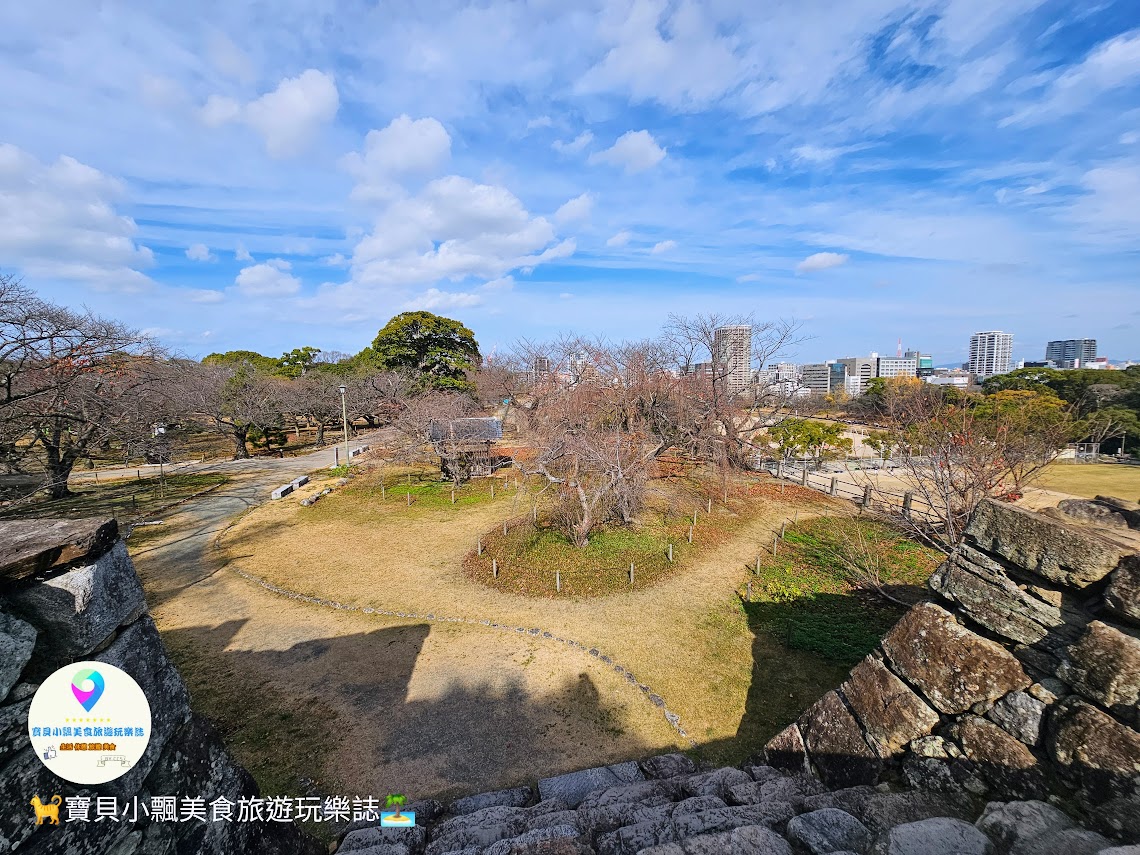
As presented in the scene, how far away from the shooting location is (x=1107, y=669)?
9.34 ft

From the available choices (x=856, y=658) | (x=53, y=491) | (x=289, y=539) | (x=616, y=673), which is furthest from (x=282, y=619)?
(x=53, y=491)

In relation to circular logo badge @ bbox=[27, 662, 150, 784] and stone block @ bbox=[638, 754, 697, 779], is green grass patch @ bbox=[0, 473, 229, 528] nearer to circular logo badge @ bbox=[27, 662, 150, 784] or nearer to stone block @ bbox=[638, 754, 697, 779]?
circular logo badge @ bbox=[27, 662, 150, 784]

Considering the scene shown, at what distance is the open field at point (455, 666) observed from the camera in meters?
5.82

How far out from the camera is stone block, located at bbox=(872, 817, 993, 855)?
2.34 m

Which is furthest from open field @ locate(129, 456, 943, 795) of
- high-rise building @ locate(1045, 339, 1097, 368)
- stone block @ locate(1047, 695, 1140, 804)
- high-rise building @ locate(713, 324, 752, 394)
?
high-rise building @ locate(1045, 339, 1097, 368)

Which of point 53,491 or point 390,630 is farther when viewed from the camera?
point 53,491

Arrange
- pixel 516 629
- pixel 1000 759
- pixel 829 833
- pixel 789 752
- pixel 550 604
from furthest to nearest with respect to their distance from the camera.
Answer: pixel 550 604 → pixel 516 629 → pixel 789 752 → pixel 1000 759 → pixel 829 833

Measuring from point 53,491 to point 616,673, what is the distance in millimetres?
21949

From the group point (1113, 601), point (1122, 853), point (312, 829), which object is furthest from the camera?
point (312, 829)

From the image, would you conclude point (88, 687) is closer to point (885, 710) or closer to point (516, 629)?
point (885, 710)

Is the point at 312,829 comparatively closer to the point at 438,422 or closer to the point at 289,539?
the point at 289,539

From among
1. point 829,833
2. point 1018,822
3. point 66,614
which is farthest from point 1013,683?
point 66,614

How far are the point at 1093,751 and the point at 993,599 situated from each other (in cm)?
107

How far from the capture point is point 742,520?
15094 millimetres
